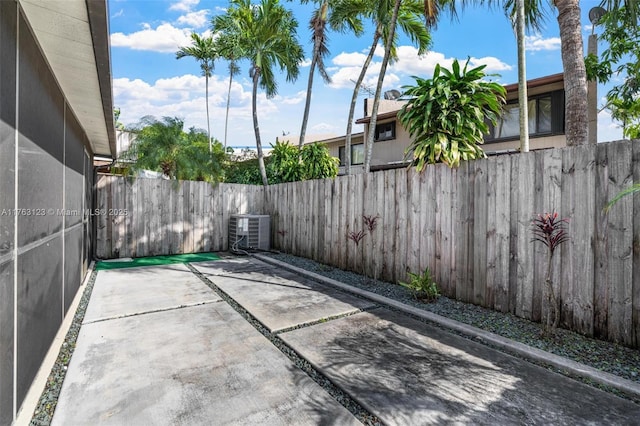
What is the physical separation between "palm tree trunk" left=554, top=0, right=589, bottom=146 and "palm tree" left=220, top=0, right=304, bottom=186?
25.2ft

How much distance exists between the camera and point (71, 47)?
86.0 inches

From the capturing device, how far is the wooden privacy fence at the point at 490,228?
265cm

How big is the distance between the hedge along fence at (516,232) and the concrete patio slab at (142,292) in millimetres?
2708

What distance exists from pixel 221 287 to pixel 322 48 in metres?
9.66

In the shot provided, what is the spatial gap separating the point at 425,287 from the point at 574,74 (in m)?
3.47

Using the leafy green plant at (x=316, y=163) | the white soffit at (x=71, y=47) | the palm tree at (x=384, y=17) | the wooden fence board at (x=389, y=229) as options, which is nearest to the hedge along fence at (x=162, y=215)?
the leafy green plant at (x=316, y=163)

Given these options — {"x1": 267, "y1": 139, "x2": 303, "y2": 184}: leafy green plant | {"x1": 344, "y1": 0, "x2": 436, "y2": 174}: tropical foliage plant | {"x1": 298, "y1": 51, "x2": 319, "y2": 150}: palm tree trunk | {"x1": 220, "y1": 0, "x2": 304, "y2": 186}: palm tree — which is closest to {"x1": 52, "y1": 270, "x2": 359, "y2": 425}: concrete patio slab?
{"x1": 267, "y1": 139, "x2": 303, "y2": 184}: leafy green plant

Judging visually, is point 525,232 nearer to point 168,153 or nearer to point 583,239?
point 583,239

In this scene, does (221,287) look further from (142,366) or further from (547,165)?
(547,165)

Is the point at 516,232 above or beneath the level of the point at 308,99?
beneath

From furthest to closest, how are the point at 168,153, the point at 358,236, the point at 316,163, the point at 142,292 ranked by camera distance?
1. the point at 168,153
2. the point at 316,163
3. the point at 358,236
4. the point at 142,292

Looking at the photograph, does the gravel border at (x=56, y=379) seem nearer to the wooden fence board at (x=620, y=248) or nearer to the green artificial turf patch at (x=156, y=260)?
the green artificial turf patch at (x=156, y=260)

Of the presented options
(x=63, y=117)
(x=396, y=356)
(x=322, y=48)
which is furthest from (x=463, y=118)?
(x=322, y=48)

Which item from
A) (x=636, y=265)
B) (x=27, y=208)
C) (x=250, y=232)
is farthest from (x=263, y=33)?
(x=636, y=265)
